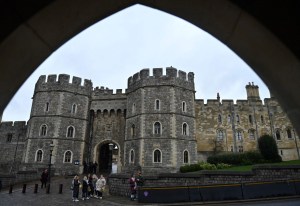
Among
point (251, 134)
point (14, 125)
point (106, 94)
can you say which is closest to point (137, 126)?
point (106, 94)

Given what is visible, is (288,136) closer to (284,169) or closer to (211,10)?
(284,169)

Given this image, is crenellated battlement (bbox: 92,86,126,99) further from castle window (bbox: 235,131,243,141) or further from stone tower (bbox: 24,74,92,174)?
castle window (bbox: 235,131,243,141)

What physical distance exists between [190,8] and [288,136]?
37.3 metres

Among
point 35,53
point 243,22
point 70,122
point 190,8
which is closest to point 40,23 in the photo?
point 35,53

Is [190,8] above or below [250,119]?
below

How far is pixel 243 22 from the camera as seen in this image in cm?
151

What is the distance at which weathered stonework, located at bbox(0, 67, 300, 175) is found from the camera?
24688 millimetres

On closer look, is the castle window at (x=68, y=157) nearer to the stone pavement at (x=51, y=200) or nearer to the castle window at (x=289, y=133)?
the stone pavement at (x=51, y=200)

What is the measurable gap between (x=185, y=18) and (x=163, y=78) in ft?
81.0

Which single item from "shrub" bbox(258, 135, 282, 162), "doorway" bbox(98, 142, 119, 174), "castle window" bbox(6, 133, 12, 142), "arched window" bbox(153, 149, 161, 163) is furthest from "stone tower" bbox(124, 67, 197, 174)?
"castle window" bbox(6, 133, 12, 142)

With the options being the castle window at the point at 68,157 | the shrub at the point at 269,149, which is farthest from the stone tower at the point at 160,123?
the shrub at the point at 269,149

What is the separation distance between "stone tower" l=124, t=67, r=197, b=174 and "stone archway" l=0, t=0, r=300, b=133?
73.9 feet

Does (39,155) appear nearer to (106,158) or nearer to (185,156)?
(106,158)

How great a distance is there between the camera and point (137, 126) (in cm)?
2544
